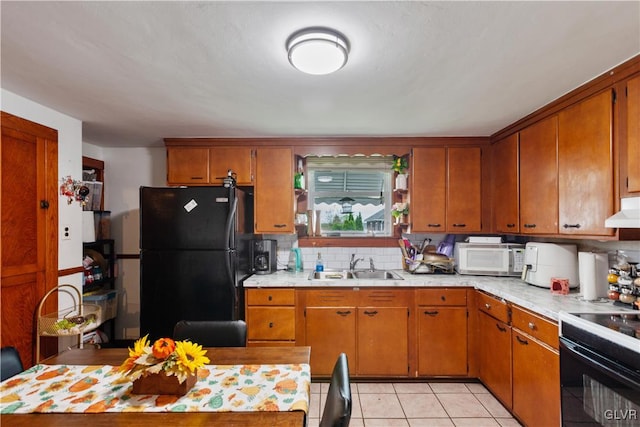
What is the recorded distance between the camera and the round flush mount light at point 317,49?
1352mm

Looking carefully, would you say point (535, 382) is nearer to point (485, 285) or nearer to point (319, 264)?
point (485, 285)

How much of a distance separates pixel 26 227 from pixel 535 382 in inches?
140

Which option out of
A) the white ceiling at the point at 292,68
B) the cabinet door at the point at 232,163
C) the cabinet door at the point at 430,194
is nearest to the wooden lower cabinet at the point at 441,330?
the cabinet door at the point at 430,194

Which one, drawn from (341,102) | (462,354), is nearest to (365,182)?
(341,102)

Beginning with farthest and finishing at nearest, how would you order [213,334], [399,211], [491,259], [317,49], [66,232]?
[399,211], [491,259], [66,232], [213,334], [317,49]

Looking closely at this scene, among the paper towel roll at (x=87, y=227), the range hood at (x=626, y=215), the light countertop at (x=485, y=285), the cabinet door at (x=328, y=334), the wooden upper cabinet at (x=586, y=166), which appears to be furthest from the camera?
the paper towel roll at (x=87, y=227)

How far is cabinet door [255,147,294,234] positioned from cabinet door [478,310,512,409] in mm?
1889

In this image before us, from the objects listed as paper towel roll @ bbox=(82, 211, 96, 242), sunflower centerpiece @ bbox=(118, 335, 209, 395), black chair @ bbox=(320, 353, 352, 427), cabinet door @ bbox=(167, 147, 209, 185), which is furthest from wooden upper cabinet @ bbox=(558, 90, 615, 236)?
paper towel roll @ bbox=(82, 211, 96, 242)

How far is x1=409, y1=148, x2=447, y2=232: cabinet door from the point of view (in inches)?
121

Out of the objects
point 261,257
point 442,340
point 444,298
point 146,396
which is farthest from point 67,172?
point 442,340

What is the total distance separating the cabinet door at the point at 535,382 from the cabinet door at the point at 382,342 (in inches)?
33.5

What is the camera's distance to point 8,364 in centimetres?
139

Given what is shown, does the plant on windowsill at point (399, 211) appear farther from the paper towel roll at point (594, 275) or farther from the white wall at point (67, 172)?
the white wall at point (67, 172)

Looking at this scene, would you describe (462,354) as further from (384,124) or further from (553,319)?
(384,124)
